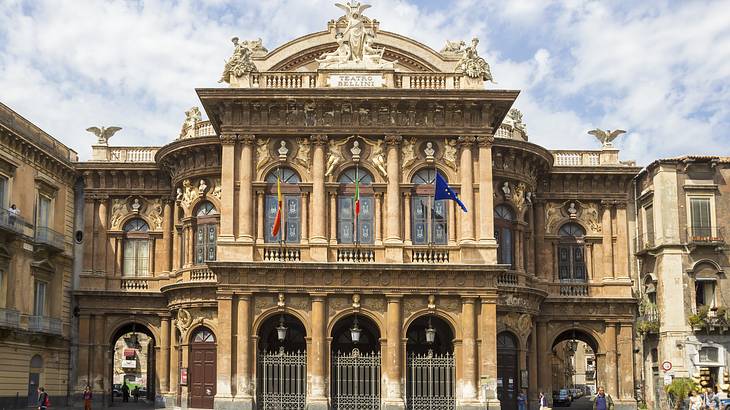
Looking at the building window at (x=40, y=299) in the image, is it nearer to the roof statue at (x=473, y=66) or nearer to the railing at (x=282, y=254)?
the railing at (x=282, y=254)

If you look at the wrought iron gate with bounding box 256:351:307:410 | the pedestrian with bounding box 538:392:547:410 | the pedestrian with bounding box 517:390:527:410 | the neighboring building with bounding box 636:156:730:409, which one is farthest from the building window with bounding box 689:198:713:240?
the wrought iron gate with bounding box 256:351:307:410

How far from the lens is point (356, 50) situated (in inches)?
1324

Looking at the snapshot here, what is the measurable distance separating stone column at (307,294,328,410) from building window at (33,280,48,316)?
1234 centimetres

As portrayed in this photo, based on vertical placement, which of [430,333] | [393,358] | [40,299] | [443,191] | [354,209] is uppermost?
[443,191]

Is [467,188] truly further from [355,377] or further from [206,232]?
[206,232]

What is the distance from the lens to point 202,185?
1422 inches

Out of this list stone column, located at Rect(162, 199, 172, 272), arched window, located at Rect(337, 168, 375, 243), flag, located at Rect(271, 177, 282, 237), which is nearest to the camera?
flag, located at Rect(271, 177, 282, 237)

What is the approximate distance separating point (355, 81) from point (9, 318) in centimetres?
1537

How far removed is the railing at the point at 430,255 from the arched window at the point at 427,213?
466 millimetres

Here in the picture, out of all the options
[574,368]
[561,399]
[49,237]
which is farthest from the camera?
[574,368]

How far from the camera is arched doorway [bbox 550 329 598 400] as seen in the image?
243 ft

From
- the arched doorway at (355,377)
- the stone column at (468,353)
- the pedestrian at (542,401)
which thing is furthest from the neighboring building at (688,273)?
the arched doorway at (355,377)

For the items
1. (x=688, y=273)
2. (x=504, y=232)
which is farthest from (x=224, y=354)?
(x=688, y=273)

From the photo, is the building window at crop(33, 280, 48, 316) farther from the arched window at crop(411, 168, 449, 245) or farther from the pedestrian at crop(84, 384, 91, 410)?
the arched window at crop(411, 168, 449, 245)
